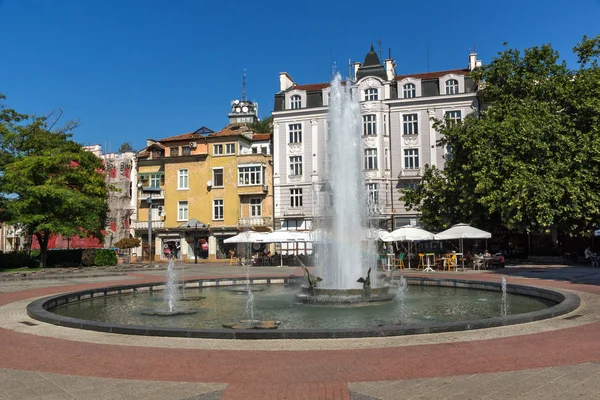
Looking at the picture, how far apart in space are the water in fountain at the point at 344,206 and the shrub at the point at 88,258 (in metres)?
30.1

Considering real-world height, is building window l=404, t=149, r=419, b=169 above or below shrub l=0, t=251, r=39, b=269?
above

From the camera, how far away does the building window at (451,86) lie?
48812mm

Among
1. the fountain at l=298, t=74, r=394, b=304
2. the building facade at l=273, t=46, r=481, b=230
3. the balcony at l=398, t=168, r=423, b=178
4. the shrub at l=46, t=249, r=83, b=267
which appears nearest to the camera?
the fountain at l=298, t=74, r=394, b=304

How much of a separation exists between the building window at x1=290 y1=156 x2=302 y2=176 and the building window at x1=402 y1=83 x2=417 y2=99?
12.2 meters

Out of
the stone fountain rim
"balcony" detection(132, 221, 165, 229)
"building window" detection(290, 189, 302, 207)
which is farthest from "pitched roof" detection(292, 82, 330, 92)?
the stone fountain rim

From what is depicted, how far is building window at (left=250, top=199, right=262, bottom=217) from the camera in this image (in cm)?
5405

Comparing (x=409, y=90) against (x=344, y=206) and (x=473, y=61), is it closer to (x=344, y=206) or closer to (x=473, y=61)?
(x=473, y=61)

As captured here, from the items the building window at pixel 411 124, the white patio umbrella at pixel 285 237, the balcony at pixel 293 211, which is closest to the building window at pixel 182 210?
the balcony at pixel 293 211

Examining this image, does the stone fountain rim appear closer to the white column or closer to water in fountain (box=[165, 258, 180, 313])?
water in fountain (box=[165, 258, 180, 313])

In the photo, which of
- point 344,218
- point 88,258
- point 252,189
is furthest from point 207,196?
point 344,218

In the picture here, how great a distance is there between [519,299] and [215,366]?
41.3 ft

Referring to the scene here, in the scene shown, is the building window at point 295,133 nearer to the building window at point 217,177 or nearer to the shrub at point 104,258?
the building window at point 217,177

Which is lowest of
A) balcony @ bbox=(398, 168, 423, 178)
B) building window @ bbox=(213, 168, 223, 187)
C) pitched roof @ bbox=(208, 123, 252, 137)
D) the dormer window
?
balcony @ bbox=(398, 168, 423, 178)

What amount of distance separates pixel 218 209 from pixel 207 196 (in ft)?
6.17
